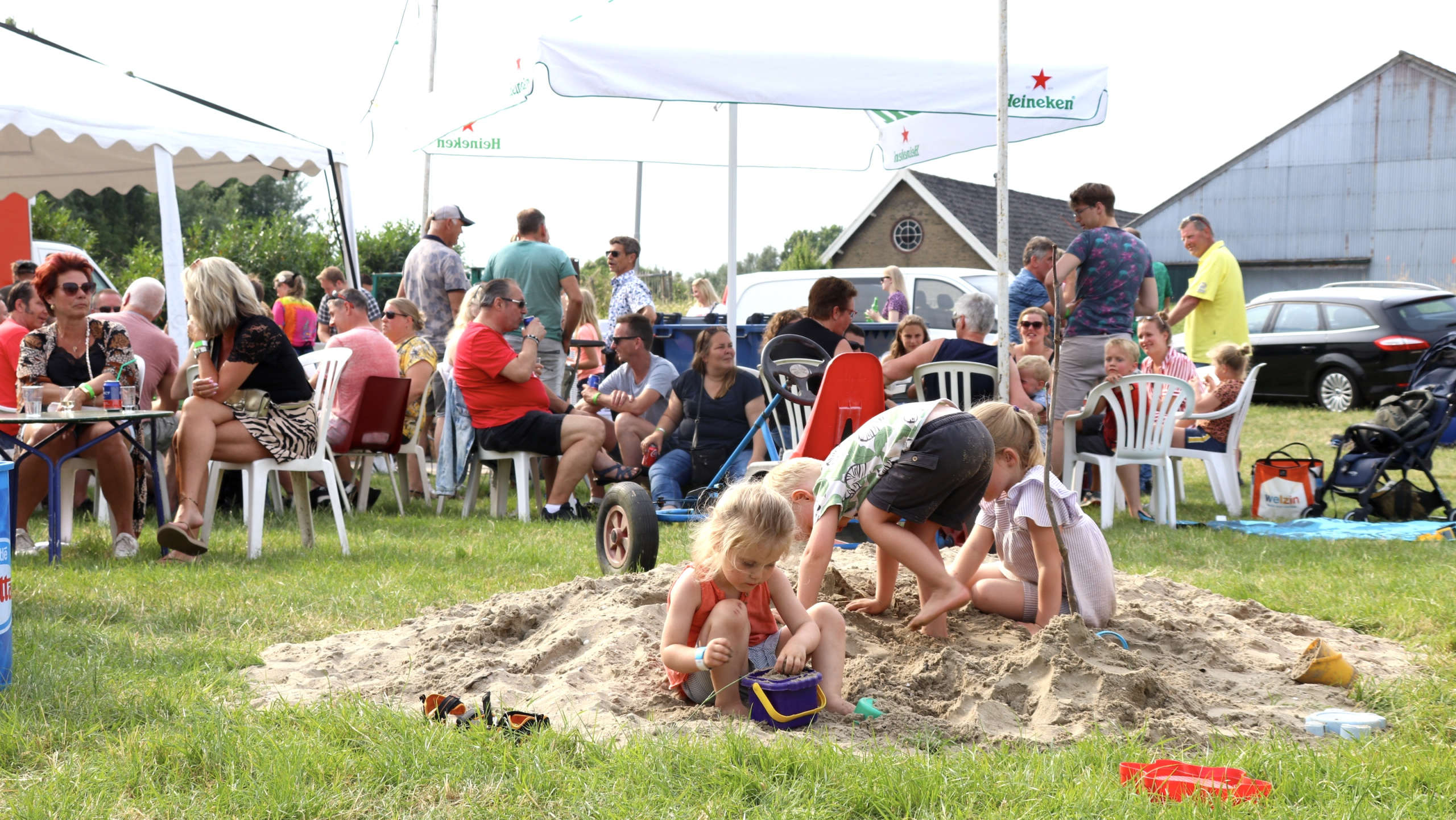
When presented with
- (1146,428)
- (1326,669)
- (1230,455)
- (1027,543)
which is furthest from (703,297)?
(1326,669)

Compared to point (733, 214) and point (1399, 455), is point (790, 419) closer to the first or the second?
point (733, 214)

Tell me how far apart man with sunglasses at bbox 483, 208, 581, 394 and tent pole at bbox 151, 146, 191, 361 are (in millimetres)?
2181

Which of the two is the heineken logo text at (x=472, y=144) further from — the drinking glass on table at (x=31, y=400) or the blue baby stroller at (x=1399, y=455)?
the blue baby stroller at (x=1399, y=455)

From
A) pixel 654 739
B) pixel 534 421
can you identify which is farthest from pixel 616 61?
pixel 654 739

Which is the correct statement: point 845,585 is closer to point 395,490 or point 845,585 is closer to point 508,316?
point 508,316

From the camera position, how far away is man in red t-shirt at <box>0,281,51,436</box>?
23.3 ft

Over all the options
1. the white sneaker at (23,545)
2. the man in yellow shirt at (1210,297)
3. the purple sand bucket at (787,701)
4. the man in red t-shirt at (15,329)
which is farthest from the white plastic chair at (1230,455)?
the man in red t-shirt at (15,329)

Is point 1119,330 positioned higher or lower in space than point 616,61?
lower

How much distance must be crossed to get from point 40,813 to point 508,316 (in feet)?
17.5

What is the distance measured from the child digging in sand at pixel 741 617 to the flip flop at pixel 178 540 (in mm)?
3396

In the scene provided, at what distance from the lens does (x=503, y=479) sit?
8.11 meters

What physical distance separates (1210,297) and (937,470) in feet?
21.3

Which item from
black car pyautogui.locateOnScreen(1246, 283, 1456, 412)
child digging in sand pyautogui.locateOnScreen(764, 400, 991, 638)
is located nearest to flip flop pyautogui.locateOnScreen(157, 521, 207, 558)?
child digging in sand pyautogui.locateOnScreen(764, 400, 991, 638)

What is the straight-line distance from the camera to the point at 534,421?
25.4 ft
